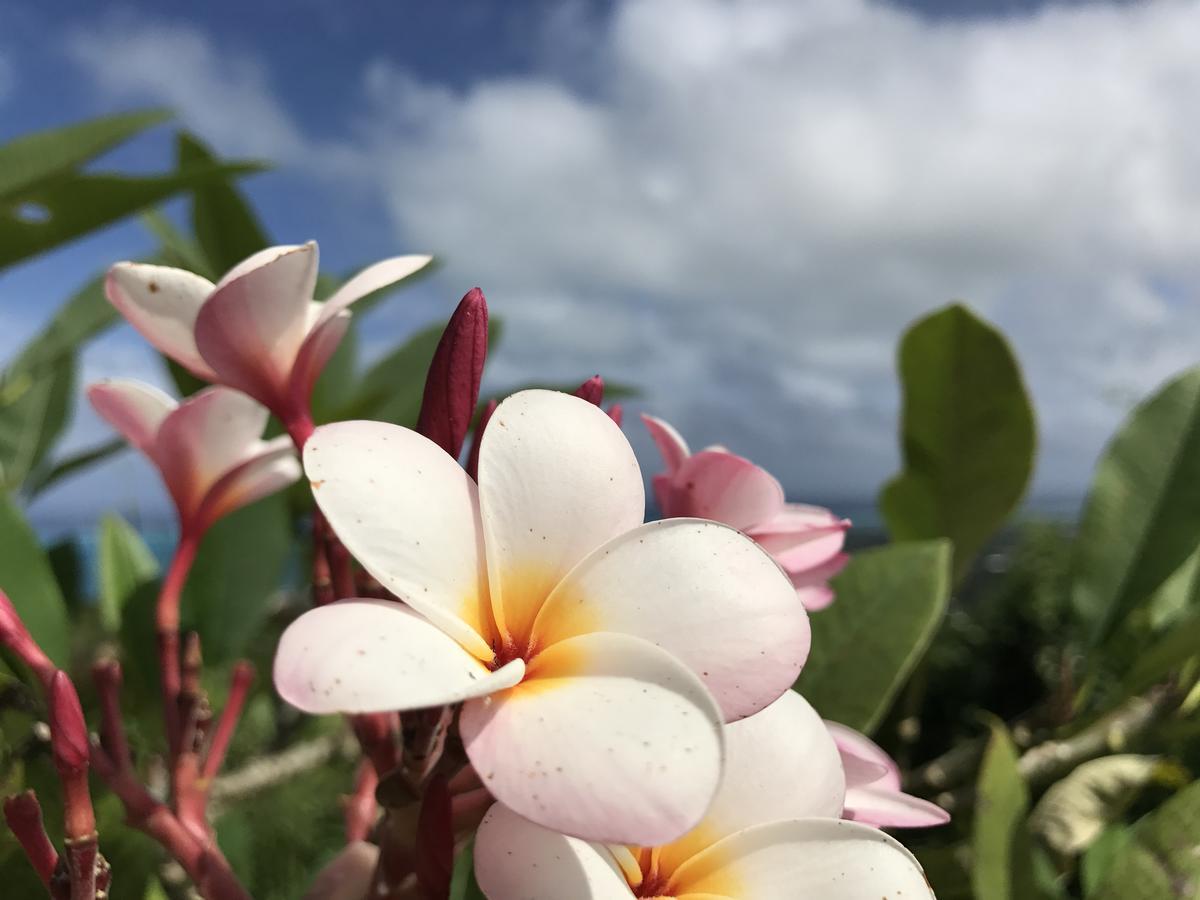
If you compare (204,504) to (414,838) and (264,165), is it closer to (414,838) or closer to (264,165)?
(414,838)

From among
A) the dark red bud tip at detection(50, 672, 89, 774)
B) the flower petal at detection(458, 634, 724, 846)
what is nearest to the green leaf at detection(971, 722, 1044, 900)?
the flower petal at detection(458, 634, 724, 846)

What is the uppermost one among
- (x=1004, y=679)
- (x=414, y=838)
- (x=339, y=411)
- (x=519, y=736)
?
(x=519, y=736)

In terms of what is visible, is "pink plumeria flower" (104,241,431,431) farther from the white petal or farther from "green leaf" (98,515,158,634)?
"green leaf" (98,515,158,634)

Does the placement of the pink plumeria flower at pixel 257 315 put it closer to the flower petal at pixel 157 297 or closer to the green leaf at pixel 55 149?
the flower petal at pixel 157 297

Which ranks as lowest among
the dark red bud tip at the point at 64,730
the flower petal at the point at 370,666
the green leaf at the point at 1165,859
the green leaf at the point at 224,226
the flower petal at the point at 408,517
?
the green leaf at the point at 1165,859

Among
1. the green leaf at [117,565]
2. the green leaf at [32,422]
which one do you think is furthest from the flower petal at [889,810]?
the green leaf at [32,422]

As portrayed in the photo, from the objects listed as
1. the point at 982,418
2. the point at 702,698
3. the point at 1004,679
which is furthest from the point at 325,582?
the point at 1004,679

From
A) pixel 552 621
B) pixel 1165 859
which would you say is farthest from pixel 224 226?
pixel 1165 859
